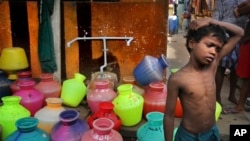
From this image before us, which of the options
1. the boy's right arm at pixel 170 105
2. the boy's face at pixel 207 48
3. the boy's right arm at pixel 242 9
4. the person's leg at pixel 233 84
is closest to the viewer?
the boy's face at pixel 207 48

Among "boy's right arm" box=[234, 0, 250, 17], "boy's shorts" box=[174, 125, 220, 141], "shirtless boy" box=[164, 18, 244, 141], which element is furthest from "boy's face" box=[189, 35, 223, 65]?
"boy's right arm" box=[234, 0, 250, 17]

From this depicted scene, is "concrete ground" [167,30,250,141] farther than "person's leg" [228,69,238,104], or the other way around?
"person's leg" [228,69,238,104]

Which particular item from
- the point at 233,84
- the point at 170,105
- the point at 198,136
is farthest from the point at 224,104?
the point at 170,105

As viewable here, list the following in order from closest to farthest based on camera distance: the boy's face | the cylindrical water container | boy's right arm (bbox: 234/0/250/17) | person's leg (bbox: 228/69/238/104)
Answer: the boy's face
boy's right arm (bbox: 234/0/250/17)
the cylindrical water container
person's leg (bbox: 228/69/238/104)

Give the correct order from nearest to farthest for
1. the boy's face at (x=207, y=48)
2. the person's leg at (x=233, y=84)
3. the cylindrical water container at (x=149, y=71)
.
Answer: the boy's face at (x=207, y=48)
the cylindrical water container at (x=149, y=71)
the person's leg at (x=233, y=84)

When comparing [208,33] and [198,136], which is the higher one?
[208,33]

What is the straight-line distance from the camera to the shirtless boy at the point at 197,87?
2.35 m

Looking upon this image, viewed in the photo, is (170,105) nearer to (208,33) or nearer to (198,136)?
(198,136)

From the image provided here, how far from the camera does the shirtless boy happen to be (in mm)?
2350

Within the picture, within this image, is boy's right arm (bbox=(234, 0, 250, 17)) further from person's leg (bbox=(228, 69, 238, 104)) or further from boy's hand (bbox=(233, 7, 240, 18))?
person's leg (bbox=(228, 69, 238, 104))

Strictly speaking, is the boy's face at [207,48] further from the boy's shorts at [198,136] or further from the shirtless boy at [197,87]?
the boy's shorts at [198,136]

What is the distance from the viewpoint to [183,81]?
2418 millimetres

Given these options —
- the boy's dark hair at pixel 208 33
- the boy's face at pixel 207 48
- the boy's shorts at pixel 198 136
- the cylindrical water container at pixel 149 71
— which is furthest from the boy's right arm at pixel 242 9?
the boy's shorts at pixel 198 136

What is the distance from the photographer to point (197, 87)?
8.04 feet
